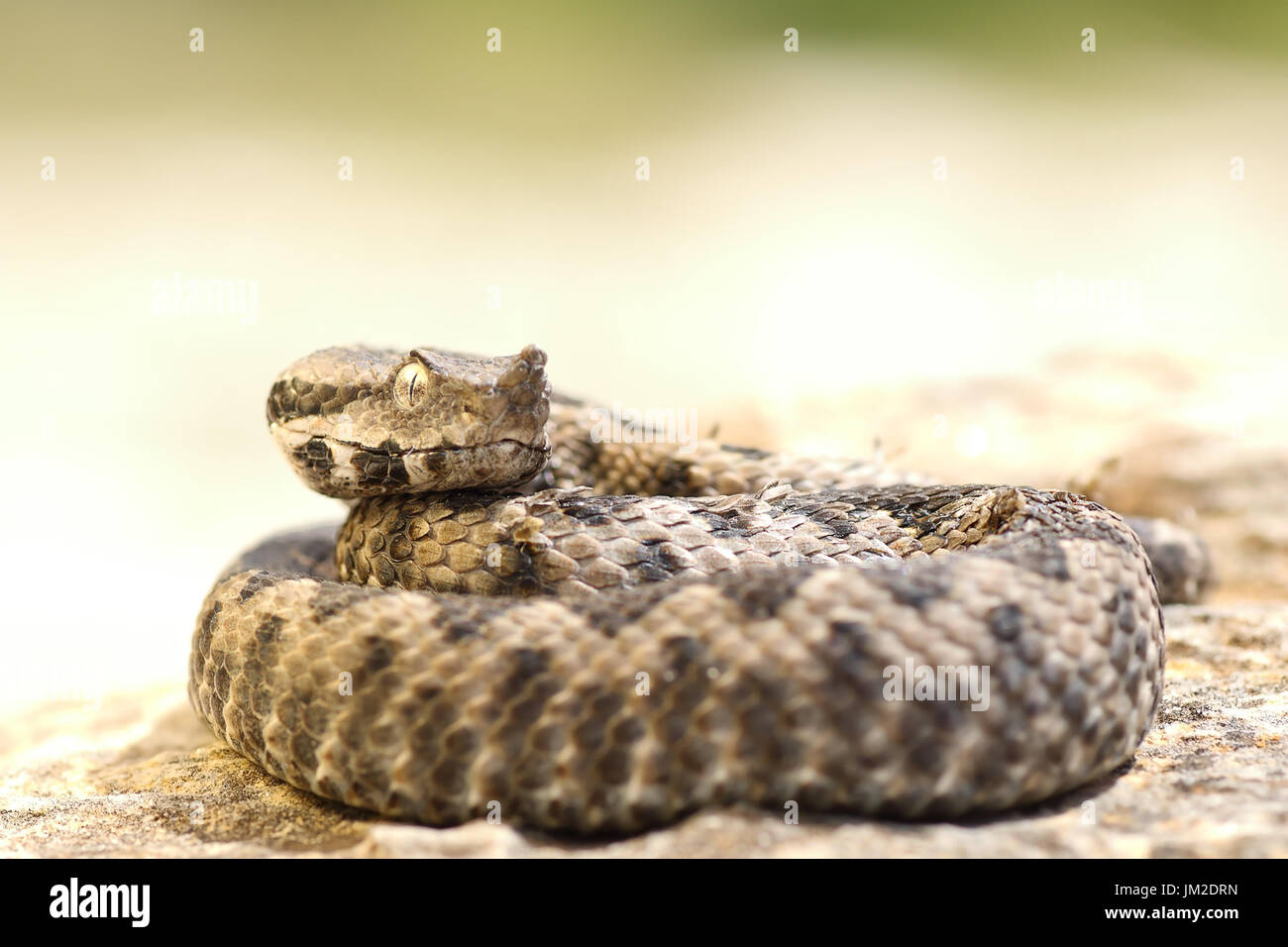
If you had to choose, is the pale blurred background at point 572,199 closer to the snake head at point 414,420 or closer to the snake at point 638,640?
the snake head at point 414,420

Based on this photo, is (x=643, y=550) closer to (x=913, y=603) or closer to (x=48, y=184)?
(x=913, y=603)

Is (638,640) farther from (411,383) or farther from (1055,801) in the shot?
(411,383)

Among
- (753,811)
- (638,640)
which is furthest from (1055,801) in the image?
(638,640)

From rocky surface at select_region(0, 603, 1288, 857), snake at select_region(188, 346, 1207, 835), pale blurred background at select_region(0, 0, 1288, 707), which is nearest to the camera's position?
rocky surface at select_region(0, 603, 1288, 857)

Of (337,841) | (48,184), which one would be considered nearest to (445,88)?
(48,184)

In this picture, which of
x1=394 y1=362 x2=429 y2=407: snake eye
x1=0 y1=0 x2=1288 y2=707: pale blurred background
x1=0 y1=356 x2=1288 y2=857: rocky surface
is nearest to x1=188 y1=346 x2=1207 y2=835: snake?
x1=394 y1=362 x2=429 y2=407: snake eye

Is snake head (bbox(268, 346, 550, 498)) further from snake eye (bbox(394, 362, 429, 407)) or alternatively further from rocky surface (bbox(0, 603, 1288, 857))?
rocky surface (bbox(0, 603, 1288, 857))
